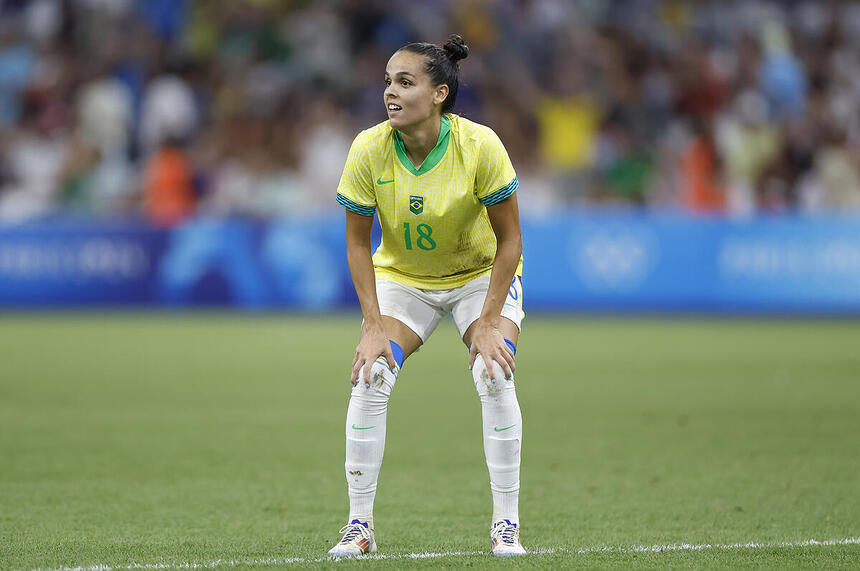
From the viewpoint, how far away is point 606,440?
8.83m

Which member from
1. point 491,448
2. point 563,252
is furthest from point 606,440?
point 563,252

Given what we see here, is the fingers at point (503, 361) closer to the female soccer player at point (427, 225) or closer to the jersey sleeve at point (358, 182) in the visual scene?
the female soccer player at point (427, 225)

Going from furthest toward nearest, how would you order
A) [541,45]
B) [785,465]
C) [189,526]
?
[541,45] → [785,465] → [189,526]

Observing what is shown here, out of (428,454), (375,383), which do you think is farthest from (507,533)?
(428,454)

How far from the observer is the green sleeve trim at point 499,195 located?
553 centimetres

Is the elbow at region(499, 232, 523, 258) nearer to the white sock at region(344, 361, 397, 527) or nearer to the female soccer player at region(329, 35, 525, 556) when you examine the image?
the female soccer player at region(329, 35, 525, 556)

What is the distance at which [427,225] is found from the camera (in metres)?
5.66

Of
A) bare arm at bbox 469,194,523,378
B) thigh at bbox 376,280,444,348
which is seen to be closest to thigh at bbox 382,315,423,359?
thigh at bbox 376,280,444,348

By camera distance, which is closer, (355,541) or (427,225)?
(355,541)

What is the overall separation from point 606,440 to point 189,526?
3.53 m

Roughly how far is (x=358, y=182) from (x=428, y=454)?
303 cm

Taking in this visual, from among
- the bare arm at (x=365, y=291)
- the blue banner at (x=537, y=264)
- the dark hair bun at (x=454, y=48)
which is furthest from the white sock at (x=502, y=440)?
the blue banner at (x=537, y=264)

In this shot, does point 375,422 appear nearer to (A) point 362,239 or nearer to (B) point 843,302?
(A) point 362,239

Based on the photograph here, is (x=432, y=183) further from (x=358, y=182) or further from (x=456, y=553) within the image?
(x=456, y=553)
